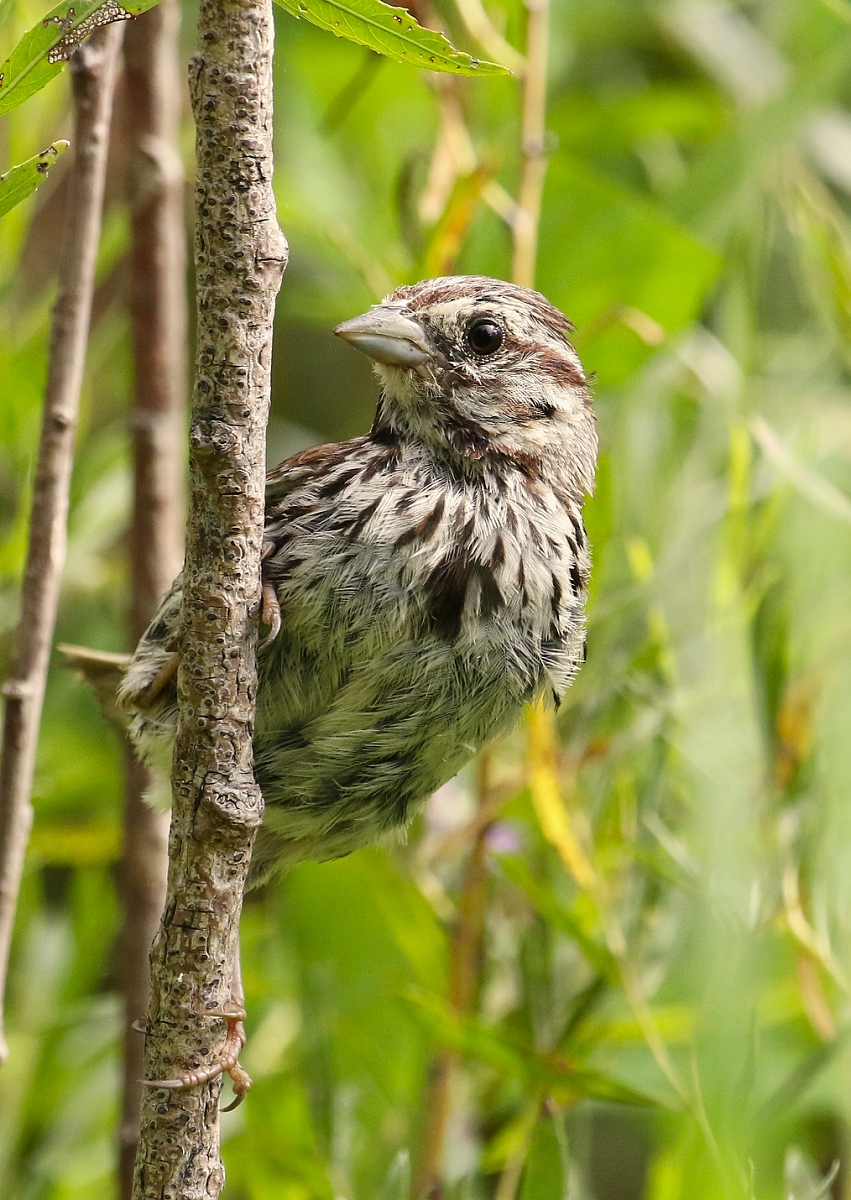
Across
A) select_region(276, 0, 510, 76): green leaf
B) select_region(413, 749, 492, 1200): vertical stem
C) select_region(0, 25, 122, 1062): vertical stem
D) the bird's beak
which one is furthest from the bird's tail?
select_region(276, 0, 510, 76): green leaf

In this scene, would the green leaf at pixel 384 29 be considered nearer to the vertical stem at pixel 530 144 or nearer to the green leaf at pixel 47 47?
the green leaf at pixel 47 47

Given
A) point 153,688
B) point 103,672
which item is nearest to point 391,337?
point 153,688

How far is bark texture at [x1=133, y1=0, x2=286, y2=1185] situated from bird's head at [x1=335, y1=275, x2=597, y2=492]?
29.4 inches

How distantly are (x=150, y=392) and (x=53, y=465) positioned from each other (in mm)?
846

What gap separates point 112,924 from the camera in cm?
346

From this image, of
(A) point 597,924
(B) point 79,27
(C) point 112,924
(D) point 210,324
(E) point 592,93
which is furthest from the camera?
(E) point 592,93

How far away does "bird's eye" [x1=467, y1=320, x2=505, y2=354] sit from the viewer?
2.51m

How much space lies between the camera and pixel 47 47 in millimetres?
Result: 1401

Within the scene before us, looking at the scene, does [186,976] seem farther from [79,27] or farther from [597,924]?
[597,924]

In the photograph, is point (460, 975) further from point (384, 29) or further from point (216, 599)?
point (384, 29)

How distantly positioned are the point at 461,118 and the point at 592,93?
1333 mm

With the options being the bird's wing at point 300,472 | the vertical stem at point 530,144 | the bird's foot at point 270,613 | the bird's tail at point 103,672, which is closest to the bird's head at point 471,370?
the bird's wing at point 300,472

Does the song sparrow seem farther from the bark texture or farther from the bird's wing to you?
the bark texture

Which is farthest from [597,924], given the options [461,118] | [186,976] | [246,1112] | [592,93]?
[592,93]
